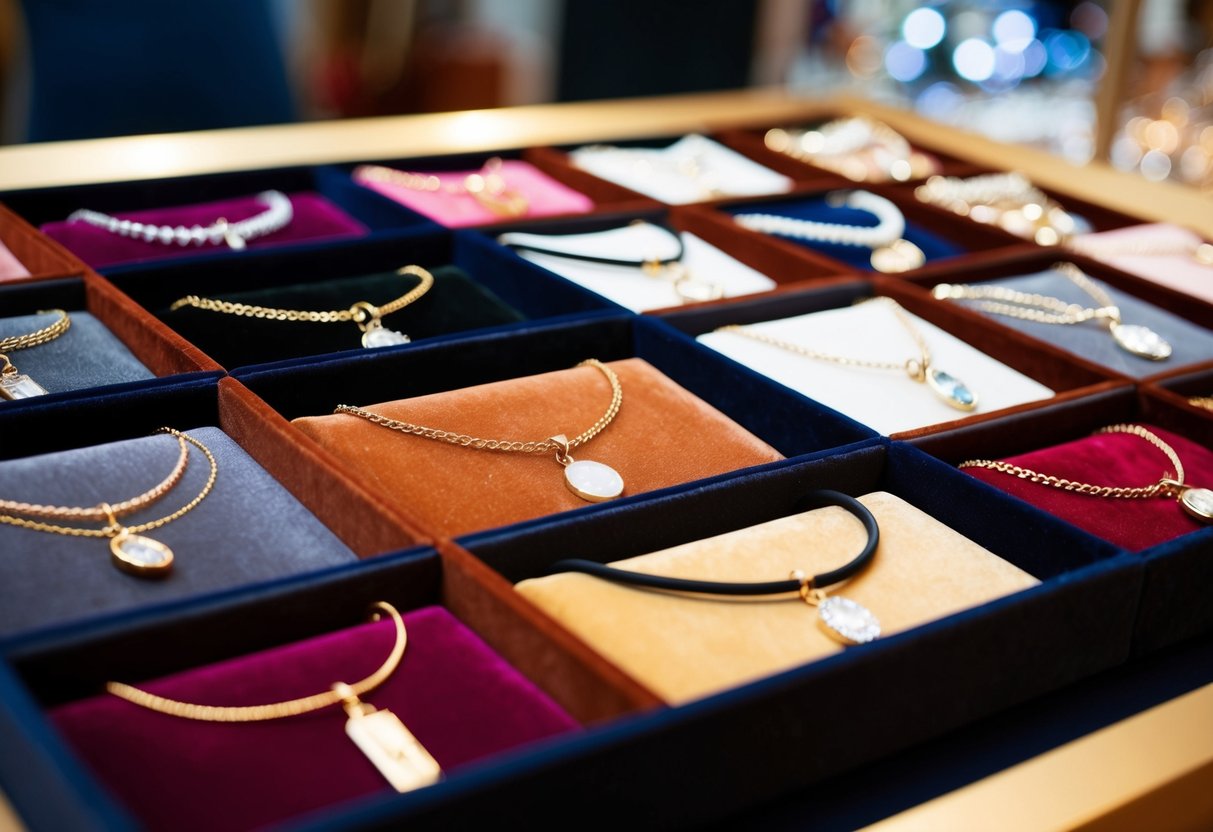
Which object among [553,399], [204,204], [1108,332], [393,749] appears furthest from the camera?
[204,204]

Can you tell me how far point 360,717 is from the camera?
2.75ft

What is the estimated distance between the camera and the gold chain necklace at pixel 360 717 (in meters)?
0.79

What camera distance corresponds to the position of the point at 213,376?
1.21 meters

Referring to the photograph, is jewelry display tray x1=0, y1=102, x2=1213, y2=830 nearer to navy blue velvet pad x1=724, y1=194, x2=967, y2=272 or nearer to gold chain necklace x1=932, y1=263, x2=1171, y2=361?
gold chain necklace x1=932, y1=263, x2=1171, y2=361

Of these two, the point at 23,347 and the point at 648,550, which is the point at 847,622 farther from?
the point at 23,347

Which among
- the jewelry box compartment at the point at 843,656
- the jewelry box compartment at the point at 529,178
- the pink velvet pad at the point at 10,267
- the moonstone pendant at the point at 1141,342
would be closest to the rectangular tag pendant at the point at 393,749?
the jewelry box compartment at the point at 843,656

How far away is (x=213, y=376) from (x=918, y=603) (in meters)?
0.71

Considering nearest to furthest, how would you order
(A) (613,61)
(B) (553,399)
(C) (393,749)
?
(C) (393,749), (B) (553,399), (A) (613,61)

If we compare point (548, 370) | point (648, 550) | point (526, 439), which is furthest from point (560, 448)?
point (548, 370)

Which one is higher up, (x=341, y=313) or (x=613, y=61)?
(x=613, y=61)

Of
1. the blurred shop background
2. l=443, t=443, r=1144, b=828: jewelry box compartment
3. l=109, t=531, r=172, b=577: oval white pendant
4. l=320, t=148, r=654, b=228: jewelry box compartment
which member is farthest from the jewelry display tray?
the blurred shop background

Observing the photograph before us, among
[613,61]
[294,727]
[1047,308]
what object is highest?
[613,61]

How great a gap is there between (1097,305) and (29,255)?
1.47 meters

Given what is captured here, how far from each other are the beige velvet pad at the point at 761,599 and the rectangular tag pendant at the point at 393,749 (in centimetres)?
17
